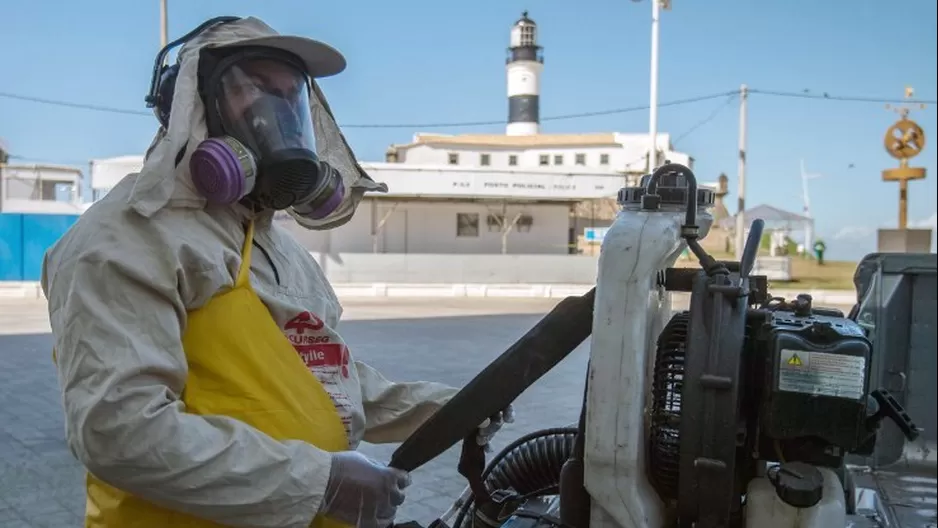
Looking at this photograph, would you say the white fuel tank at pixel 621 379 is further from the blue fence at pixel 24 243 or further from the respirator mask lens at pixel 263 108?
the blue fence at pixel 24 243

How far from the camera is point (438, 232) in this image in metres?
29.5

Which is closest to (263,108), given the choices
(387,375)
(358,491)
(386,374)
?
(358,491)

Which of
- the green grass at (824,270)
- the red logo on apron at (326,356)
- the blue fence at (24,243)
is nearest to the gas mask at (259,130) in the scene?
the red logo on apron at (326,356)

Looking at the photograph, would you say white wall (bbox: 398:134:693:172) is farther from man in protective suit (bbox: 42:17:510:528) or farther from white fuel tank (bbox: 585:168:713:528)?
white fuel tank (bbox: 585:168:713:528)

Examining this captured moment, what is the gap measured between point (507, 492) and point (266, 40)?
4.07 ft

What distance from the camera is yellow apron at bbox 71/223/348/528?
1607 millimetres

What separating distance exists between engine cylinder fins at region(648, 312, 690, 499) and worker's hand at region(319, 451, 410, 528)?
55 cm

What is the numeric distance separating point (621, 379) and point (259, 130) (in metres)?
1.00

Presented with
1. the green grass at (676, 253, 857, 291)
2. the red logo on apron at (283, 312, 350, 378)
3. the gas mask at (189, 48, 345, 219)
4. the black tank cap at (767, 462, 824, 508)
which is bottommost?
the black tank cap at (767, 462, 824, 508)

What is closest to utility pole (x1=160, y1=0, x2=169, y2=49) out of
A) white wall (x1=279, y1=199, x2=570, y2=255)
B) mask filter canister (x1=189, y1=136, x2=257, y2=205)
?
white wall (x1=279, y1=199, x2=570, y2=255)

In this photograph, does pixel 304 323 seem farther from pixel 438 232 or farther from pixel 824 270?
pixel 438 232

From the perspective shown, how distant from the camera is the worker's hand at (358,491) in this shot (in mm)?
1591

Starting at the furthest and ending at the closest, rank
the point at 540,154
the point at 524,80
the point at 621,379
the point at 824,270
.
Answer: the point at 524,80, the point at 540,154, the point at 824,270, the point at 621,379

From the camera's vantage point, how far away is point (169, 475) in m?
1.44
